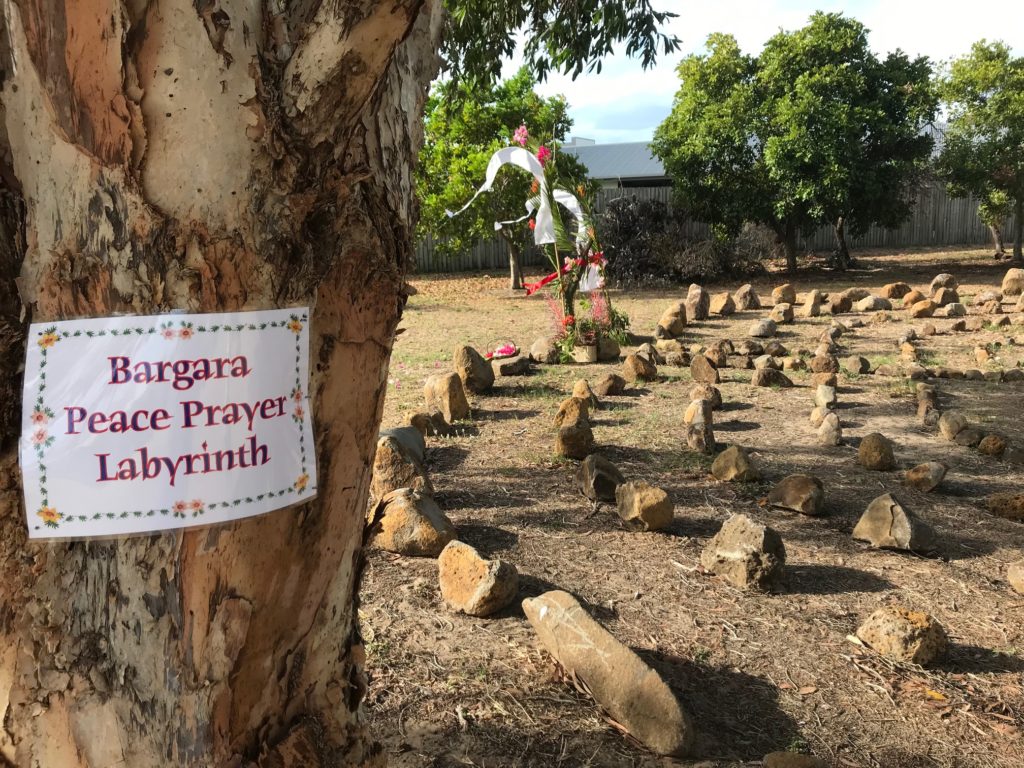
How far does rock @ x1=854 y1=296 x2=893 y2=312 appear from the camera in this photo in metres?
11.8

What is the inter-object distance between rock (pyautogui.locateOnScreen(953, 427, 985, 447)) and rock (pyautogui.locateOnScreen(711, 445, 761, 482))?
1656 mm

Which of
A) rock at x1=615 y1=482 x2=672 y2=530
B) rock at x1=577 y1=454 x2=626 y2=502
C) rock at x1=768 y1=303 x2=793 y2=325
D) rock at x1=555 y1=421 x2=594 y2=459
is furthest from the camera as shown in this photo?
rock at x1=768 y1=303 x2=793 y2=325

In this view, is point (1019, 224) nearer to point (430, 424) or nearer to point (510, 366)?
point (510, 366)

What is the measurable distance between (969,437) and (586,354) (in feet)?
12.8

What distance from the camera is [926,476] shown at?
4.77 m

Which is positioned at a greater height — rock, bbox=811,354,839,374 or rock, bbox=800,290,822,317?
rock, bbox=800,290,822,317

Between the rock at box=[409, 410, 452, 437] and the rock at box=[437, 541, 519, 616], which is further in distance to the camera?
the rock at box=[409, 410, 452, 437]

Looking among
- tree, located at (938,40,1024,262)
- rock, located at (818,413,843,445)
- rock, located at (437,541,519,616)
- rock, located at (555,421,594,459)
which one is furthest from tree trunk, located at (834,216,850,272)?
rock, located at (437,541,519,616)

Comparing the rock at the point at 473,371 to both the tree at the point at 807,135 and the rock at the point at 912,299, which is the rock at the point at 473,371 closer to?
the rock at the point at 912,299

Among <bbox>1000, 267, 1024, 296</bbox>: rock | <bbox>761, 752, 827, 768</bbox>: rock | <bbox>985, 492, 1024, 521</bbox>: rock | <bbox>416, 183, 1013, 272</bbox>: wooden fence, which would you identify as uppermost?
<bbox>416, 183, 1013, 272</bbox>: wooden fence

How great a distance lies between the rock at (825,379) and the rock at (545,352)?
2538mm

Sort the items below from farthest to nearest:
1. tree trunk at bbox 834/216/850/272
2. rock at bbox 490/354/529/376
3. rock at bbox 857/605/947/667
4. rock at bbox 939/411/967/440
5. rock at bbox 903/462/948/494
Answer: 1. tree trunk at bbox 834/216/850/272
2. rock at bbox 490/354/529/376
3. rock at bbox 939/411/967/440
4. rock at bbox 903/462/948/494
5. rock at bbox 857/605/947/667

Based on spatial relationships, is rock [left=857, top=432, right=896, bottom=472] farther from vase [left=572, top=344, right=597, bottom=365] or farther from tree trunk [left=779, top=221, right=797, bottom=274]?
tree trunk [left=779, top=221, right=797, bottom=274]

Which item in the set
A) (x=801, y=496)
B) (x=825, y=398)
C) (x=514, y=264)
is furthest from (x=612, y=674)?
(x=514, y=264)
